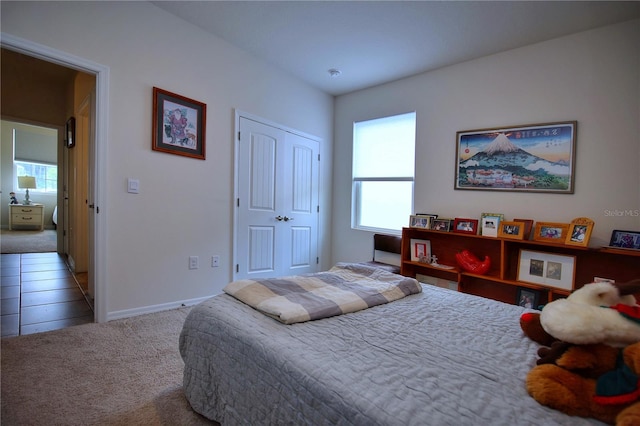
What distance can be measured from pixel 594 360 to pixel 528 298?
83.6 inches

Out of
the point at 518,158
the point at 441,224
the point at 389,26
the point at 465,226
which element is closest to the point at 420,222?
the point at 441,224

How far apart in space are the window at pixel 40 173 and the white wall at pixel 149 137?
7.02 metres

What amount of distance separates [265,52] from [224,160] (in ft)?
4.10

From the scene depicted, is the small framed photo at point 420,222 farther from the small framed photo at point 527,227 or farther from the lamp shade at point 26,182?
the lamp shade at point 26,182

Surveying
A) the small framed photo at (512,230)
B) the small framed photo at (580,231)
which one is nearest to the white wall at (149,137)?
the small framed photo at (512,230)

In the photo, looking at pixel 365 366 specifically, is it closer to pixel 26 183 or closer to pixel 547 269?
pixel 547 269

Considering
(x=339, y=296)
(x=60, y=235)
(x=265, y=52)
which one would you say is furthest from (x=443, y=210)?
(x=60, y=235)

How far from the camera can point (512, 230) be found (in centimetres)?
271

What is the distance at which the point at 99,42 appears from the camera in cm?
230

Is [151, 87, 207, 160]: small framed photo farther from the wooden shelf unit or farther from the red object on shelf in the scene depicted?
the red object on shelf

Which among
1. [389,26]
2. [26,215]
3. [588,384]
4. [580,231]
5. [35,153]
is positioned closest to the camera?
[588,384]

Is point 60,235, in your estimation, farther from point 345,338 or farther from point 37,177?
point 345,338

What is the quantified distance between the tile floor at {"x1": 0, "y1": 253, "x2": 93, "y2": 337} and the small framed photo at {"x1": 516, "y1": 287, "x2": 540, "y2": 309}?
3.60 m

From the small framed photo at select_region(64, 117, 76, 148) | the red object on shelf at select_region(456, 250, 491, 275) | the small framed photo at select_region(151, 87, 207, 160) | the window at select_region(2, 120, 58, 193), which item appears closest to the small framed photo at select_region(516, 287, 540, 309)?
the red object on shelf at select_region(456, 250, 491, 275)
